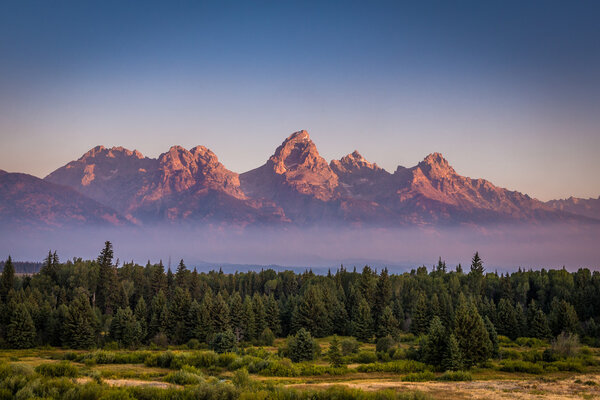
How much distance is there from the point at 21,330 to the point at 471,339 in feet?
260

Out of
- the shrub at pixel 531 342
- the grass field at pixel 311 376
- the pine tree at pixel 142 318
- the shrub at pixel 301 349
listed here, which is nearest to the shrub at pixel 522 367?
the grass field at pixel 311 376

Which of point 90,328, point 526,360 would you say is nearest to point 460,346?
point 526,360

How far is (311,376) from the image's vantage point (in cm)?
5144

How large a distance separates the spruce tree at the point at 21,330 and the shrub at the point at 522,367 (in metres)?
81.1

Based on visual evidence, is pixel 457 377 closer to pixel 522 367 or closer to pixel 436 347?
pixel 436 347

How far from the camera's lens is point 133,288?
125750mm

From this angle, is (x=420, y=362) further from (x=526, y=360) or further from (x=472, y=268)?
(x=472, y=268)

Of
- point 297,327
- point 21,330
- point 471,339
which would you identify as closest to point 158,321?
point 21,330

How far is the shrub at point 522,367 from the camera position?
5138 centimetres

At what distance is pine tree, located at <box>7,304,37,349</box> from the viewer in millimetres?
85062

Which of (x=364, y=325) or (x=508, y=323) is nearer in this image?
(x=508, y=323)

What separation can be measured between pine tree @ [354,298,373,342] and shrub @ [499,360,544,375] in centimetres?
4809

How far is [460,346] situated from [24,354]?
219ft

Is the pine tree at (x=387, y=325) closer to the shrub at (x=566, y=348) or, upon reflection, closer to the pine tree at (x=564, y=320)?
the pine tree at (x=564, y=320)
